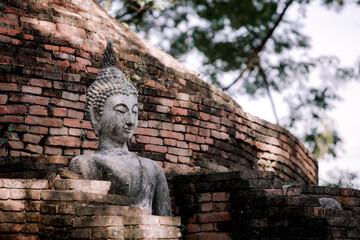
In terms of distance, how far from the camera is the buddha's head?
4.38 metres

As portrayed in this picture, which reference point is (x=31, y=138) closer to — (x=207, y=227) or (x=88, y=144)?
(x=88, y=144)

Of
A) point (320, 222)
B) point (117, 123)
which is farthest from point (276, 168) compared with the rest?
point (117, 123)

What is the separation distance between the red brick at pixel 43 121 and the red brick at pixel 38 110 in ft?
0.17

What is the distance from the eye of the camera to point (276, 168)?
7938 millimetres

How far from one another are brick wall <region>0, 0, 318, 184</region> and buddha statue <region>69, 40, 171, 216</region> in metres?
1.64

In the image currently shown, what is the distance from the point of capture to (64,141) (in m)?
5.98

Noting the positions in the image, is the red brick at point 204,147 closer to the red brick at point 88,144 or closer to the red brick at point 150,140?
the red brick at point 150,140

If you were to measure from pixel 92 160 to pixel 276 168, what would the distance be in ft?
14.0

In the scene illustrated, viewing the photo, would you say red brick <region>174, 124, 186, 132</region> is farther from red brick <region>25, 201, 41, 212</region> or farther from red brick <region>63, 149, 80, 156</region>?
red brick <region>25, 201, 41, 212</region>

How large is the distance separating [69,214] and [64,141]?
248 centimetres

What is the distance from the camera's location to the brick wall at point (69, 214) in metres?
3.54

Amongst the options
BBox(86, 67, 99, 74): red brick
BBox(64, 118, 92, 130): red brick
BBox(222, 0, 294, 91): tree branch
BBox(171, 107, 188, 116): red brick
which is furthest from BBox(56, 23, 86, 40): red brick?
BBox(222, 0, 294, 91): tree branch

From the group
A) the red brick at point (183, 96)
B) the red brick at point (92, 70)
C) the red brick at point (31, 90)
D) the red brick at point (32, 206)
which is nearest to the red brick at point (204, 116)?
the red brick at point (183, 96)

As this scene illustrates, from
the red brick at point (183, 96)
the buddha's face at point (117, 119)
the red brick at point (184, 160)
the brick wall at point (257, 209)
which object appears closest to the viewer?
the buddha's face at point (117, 119)
